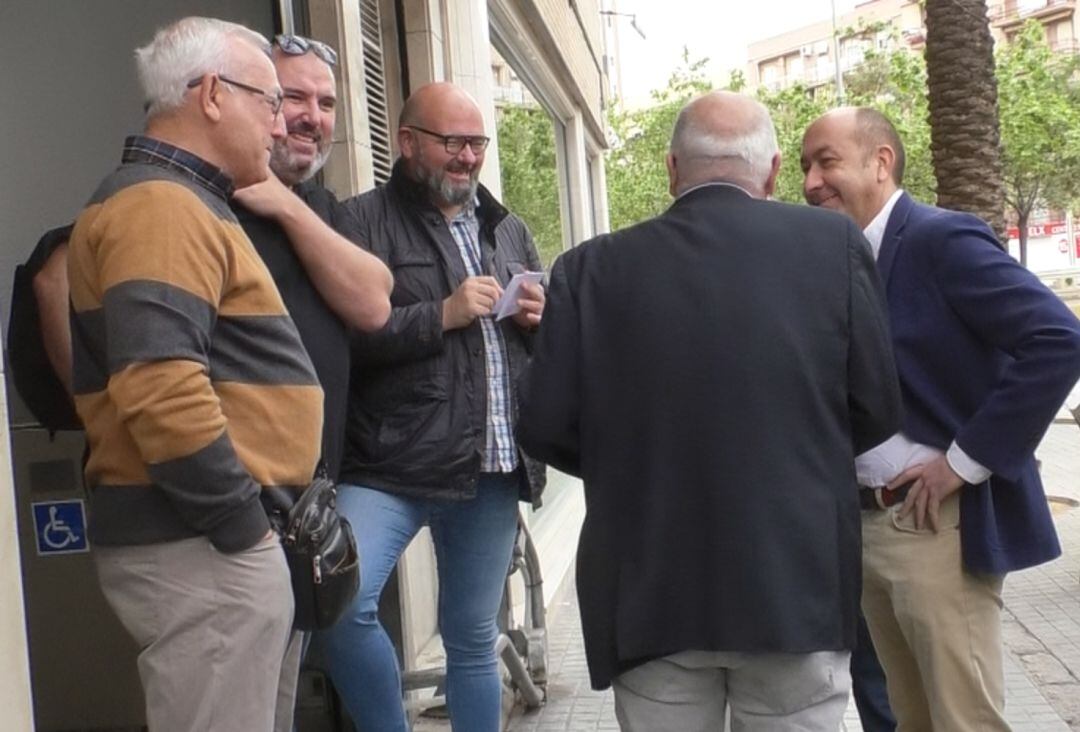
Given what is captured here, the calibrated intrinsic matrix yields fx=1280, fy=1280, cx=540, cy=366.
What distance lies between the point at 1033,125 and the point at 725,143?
103 feet

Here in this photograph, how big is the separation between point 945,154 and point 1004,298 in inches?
246

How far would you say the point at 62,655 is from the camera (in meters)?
4.28

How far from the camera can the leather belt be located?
10.6 ft

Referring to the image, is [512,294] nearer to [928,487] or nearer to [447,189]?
[447,189]

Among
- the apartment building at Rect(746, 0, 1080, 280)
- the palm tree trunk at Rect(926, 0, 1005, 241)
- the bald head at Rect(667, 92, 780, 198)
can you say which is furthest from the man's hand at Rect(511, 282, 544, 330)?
the apartment building at Rect(746, 0, 1080, 280)

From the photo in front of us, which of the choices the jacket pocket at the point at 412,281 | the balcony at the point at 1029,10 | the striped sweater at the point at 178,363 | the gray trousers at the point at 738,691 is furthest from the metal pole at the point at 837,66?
the striped sweater at the point at 178,363

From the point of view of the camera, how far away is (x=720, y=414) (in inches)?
99.0

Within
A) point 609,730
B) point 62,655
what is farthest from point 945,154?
point 62,655

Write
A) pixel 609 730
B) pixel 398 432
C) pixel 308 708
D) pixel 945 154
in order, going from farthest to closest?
pixel 945 154 → pixel 609 730 → pixel 308 708 → pixel 398 432

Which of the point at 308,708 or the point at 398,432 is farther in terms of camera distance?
the point at 308,708

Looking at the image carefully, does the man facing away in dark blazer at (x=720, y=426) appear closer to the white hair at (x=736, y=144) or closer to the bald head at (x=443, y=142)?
the white hair at (x=736, y=144)

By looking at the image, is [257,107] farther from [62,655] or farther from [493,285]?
[62,655]

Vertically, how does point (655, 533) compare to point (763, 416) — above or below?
below

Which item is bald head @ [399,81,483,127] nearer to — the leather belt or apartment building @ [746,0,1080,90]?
the leather belt
